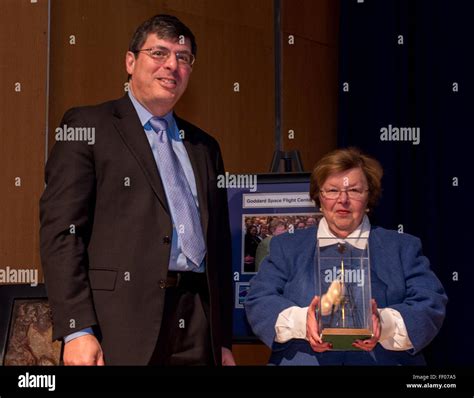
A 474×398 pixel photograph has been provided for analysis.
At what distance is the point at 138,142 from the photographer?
2.01 meters

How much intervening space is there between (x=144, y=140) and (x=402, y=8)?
7.52 feet

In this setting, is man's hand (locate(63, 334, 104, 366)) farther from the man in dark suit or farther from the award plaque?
the award plaque

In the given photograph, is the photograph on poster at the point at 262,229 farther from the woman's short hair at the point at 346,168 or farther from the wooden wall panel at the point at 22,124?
the wooden wall panel at the point at 22,124

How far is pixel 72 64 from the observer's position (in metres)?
3.44

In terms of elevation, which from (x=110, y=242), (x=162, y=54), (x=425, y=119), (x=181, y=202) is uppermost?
(x=425, y=119)

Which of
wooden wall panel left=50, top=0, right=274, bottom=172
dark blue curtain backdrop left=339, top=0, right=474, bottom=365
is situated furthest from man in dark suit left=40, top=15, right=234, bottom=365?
dark blue curtain backdrop left=339, top=0, right=474, bottom=365

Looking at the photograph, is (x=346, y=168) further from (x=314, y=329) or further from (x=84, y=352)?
(x=84, y=352)

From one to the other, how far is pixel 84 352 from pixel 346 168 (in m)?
0.90

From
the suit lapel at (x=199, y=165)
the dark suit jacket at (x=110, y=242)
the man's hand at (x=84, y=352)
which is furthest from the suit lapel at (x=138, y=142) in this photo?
the man's hand at (x=84, y=352)

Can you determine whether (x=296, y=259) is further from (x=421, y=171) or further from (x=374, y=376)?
(x=421, y=171)

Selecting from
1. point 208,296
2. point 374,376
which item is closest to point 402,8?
point 208,296

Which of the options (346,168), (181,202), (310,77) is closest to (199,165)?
(181,202)

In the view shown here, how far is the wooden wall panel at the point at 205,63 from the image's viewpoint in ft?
11.3

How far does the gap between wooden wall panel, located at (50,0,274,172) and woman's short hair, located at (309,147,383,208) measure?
5.14 ft
